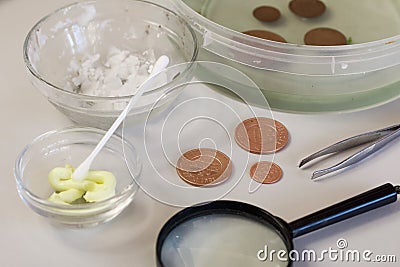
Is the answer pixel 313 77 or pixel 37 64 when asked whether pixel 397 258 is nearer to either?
pixel 313 77

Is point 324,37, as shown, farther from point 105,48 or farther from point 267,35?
point 105,48

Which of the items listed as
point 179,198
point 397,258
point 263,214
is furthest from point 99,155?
point 397,258

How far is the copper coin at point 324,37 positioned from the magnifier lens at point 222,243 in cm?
38

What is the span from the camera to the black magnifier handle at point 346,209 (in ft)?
2.18

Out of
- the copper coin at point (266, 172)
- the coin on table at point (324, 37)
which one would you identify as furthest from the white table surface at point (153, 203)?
the coin on table at point (324, 37)

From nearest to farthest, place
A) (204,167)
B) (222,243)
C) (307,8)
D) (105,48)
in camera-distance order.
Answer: (222,243), (204,167), (105,48), (307,8)

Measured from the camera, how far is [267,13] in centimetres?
100

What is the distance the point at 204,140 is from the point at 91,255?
0.21 meters

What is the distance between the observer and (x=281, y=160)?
776 mm

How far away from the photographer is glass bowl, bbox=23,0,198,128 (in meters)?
0.81

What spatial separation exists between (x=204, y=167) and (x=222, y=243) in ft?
0.41

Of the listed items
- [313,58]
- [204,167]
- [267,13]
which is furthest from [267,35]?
[204,167]

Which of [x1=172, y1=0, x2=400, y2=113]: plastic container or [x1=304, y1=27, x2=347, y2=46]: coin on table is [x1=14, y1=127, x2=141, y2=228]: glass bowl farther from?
[x1=304, y1=27, x2=347, y2=46]: coin on table

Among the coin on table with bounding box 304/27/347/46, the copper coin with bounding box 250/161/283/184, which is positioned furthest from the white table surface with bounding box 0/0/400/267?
the coin on table with bounding box 304/27/347/46
